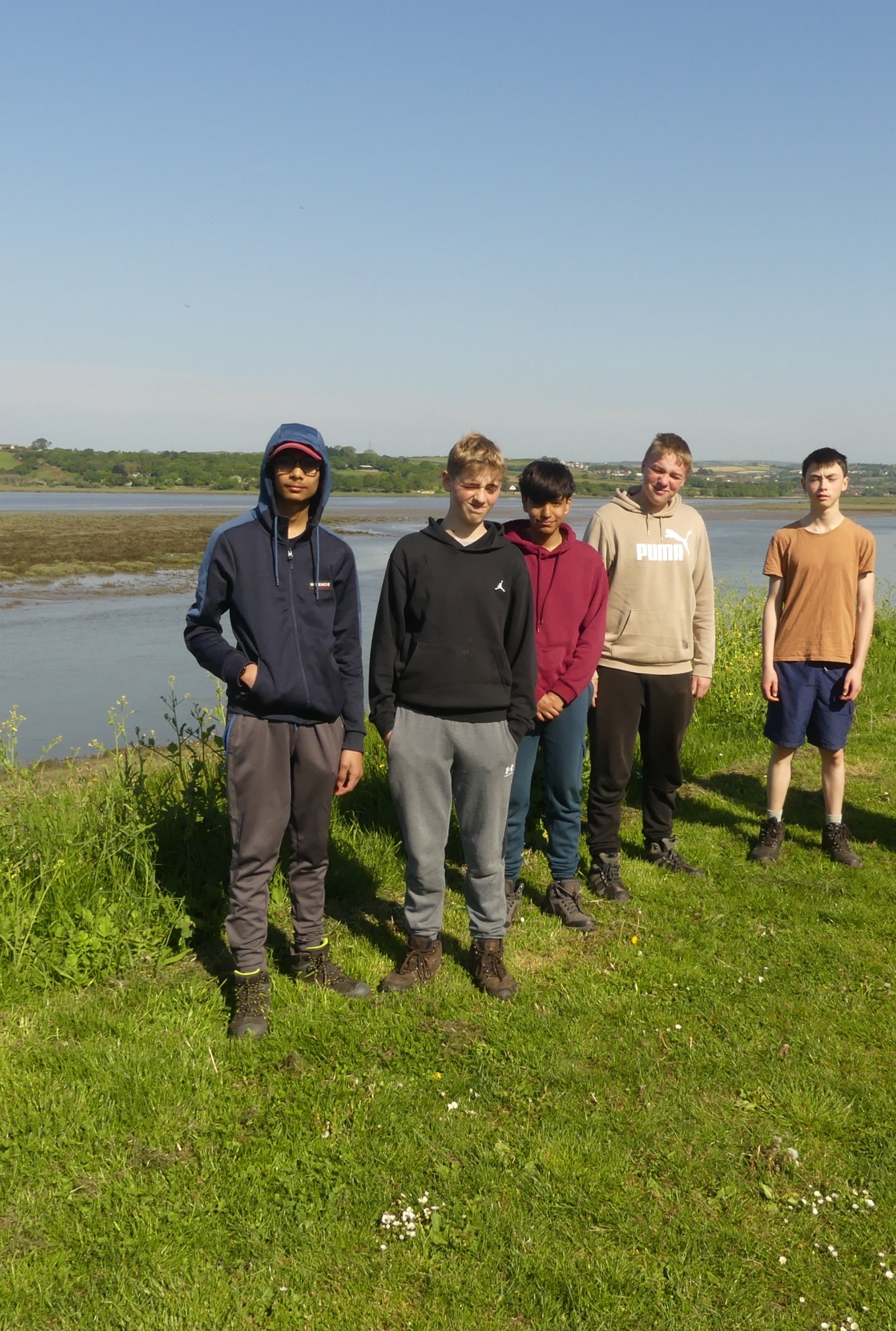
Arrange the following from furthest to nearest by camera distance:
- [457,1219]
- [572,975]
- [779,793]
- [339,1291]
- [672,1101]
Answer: [779,793]
[572,975]
[672,1101]
[457,1219]
[339,1291]

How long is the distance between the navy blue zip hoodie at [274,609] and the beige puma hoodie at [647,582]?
162 cm

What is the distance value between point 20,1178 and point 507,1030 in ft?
5.60

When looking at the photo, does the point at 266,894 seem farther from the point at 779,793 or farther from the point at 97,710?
the point at 97,710

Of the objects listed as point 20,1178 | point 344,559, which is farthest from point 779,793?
point 20,1178

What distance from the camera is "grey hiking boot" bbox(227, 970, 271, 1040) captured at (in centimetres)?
352

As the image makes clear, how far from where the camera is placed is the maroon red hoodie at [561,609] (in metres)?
4.27

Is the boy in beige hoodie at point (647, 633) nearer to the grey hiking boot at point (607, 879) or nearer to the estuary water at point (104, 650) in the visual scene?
the grey hiking boot at point (607, 879)

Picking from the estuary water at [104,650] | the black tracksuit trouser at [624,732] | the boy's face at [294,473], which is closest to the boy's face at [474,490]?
the boy's face at [294,473]

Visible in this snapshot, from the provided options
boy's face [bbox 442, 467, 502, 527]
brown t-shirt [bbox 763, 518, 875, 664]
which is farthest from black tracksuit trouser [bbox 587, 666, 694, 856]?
boy's face [bbox 442, 467, 502, 527]

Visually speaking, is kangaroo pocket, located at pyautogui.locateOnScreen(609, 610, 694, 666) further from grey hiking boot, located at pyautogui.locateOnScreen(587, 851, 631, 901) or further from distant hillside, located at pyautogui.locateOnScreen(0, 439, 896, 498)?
distant hillside, located at pyautogui.locateOnScreen(0, 439, 896, 498)

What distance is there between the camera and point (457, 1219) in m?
2.70

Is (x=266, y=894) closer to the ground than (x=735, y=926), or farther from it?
farther from it

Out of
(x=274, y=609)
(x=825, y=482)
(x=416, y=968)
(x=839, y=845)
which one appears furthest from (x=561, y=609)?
(x=839, y=845)

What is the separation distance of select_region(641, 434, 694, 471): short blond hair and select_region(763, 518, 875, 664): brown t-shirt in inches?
30.8
